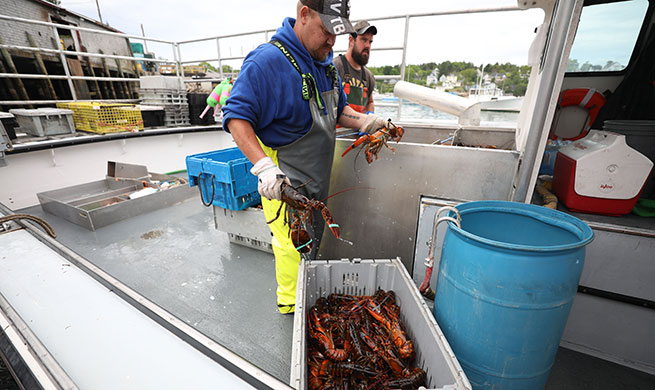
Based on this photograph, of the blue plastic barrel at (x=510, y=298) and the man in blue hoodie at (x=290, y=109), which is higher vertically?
the man in blue hoodie at (x=290, y=109)

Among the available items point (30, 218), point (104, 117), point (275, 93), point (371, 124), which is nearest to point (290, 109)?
point (275, 93)

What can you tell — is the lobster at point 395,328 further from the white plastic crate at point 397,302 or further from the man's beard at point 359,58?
the man's beard at point 359,58

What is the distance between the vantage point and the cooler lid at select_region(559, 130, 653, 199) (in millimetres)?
1496

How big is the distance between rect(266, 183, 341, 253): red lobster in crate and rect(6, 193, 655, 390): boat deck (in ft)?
2.30

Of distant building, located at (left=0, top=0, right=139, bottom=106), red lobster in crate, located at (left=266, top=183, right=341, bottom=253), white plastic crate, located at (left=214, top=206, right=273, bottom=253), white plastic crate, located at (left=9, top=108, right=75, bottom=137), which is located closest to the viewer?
red lobster in crate, located at (left=266, top=183, right=341, bottom=253)

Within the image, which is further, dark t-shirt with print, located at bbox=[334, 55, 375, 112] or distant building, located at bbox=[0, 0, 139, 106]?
distant building, located at bbox=[0, 0, 139, 106]

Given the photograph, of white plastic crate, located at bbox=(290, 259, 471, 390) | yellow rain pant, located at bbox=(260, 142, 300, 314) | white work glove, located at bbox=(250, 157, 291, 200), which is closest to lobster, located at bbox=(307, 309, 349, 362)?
white plastic crate, located at bbox=(290, 259, 471, 390)

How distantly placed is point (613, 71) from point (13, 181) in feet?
23.0

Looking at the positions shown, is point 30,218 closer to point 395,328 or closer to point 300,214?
point 300,214

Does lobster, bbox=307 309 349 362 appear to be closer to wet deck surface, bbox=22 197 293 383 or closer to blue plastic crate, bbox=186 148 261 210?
wet deck surface, bbox=22 197 293 383

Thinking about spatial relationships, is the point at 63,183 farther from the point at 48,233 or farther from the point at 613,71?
the point at 613,71

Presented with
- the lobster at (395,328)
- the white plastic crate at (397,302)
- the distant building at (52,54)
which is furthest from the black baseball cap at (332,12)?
the distant building at (52,54)

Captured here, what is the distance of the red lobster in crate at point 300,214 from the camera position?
1375 millimetres

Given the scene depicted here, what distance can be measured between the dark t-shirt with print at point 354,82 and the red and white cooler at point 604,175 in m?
1.96
